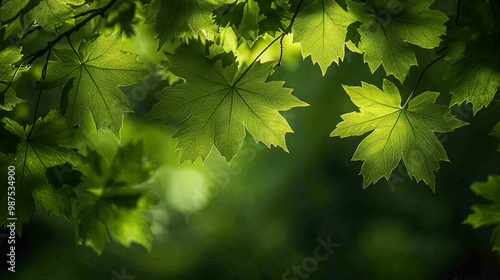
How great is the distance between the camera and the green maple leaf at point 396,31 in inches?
35.0

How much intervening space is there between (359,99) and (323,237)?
313 cm

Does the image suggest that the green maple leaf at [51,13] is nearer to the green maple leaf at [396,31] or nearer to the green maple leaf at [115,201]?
the green maple leaf at [396,31]

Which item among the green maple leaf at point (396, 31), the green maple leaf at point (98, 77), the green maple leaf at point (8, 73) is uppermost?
the green maple leaf at point (8, 73)

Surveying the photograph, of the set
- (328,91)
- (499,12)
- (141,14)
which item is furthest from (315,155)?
(499,12)

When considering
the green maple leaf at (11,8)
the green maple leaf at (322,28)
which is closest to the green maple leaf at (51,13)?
the green maple leaf at (11,8)

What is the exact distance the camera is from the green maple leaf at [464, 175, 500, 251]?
128cm

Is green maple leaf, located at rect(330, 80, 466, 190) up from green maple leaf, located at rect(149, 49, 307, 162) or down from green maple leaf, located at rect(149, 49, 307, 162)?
down

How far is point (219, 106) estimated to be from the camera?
3.06 feet

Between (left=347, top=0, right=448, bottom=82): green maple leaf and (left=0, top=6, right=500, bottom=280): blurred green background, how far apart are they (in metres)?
2.90

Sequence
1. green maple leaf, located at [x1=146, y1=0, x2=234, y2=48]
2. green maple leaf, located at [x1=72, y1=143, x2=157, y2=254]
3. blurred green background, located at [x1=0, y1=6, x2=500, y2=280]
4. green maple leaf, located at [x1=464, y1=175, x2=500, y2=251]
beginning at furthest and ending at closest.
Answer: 1. blurred green background, located at [x1=0, y1=6, x2=500, y2=280]
2. green maple leaf, located at [x1=72, y1=143, x2=157, y2=254]
3. green maple leaf, located at [x1=464, y1=175, x2=500, y2=251]
4. green maple leaf, located at [x1=146, y1=0, x2=234, y2=48]

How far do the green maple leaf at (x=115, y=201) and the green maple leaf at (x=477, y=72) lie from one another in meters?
0.96

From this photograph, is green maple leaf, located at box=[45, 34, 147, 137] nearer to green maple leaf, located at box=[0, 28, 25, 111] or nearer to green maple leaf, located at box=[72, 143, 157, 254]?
green maple leaf, located at box=[0, 28, 25, 111]

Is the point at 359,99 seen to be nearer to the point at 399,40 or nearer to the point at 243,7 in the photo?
the point at 399,40

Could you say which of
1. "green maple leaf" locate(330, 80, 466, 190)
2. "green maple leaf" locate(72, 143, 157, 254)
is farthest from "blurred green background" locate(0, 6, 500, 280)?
"green maple leaf" locate(330, 80, 466, 190)
